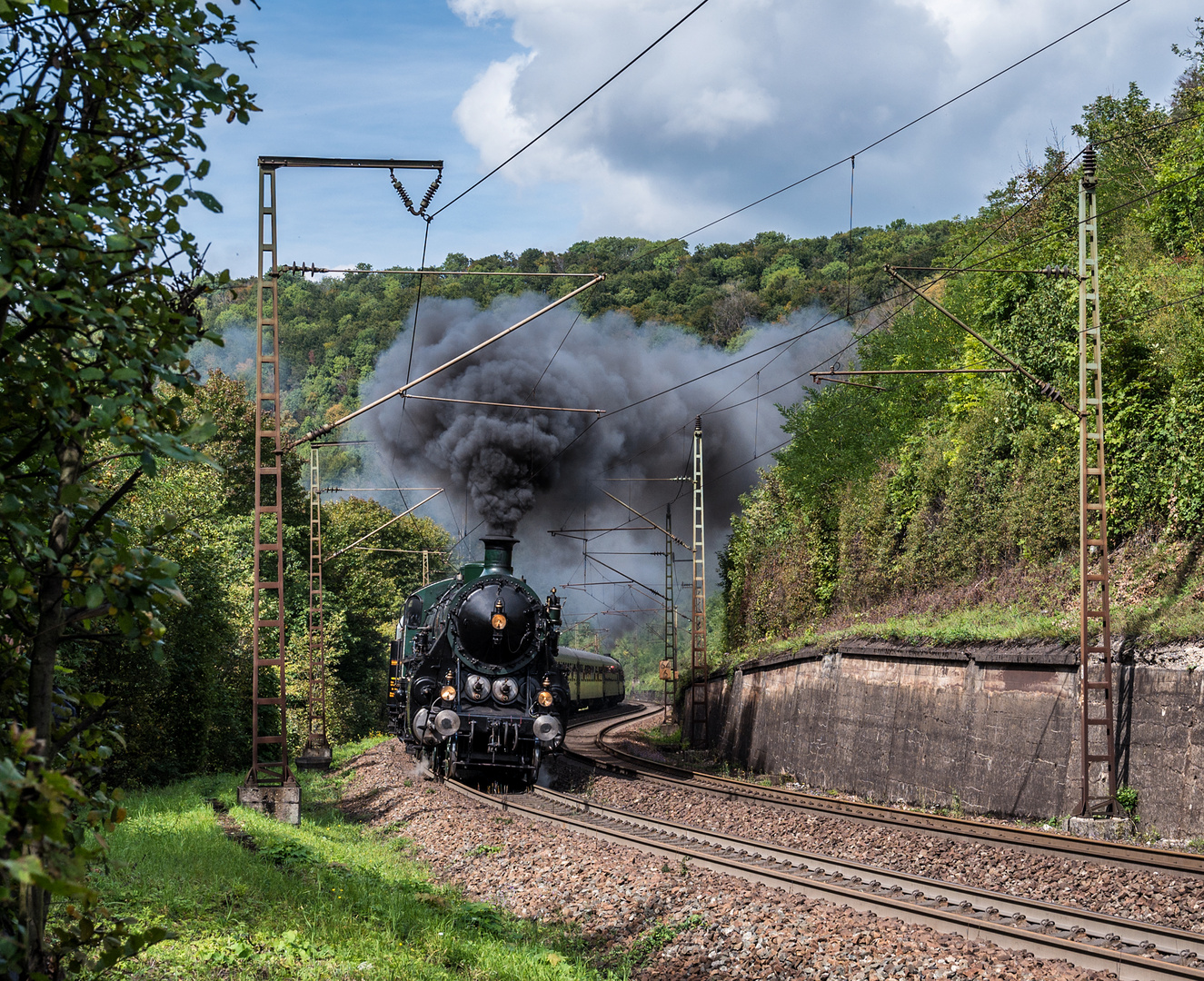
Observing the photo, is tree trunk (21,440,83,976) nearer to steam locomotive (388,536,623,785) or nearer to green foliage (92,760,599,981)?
green foliage (92,760,599,981)

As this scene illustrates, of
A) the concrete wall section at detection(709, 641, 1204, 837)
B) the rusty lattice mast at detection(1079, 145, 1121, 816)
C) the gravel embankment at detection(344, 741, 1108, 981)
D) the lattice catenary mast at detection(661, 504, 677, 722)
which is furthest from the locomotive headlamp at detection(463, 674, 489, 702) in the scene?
the rusty lattice mast at detection(1079, 145, 1121, 816)

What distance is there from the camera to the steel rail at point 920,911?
22.1 feet

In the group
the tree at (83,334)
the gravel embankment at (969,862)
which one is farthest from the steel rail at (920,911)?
the tree at (83,334)

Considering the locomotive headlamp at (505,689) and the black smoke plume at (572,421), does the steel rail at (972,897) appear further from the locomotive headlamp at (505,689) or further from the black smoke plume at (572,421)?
the black smoke plume at (572,421)

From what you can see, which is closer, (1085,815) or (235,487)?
(1085,815)

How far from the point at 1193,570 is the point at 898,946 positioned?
10606mm

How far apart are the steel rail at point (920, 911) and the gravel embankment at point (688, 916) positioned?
0.23 metres

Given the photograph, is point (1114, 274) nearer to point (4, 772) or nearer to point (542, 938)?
point (542, 938)

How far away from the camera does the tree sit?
8.75 feet

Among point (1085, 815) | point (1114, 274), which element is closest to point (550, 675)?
point (1085, 815)

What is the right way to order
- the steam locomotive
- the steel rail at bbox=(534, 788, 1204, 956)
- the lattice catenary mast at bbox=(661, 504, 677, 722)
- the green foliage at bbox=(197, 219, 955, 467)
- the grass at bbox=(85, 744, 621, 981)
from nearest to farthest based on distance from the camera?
the grass at bbox=(85, 744, 621, 981)
the steel rail at bbox=(534, 788, 1204, 956)
the steam locomotive
the lattice catenary mast at bbox=(661, 504, 677, 722)
the green foliage at bbox=(197, 219, 955, 467)

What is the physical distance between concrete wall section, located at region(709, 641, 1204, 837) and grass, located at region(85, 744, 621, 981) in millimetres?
8563

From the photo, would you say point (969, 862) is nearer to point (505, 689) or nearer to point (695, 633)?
point (505, 689)

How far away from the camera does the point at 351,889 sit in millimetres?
9117
